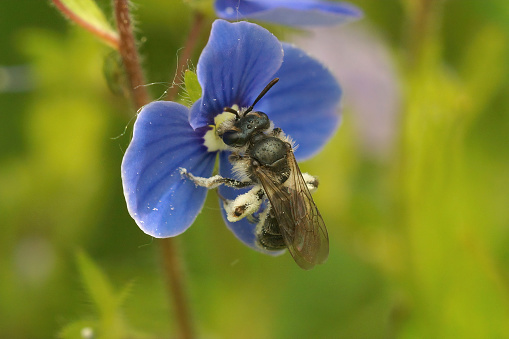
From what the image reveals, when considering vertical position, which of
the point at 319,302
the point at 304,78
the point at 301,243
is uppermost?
the point at 304,78

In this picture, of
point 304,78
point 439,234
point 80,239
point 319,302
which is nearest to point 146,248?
point 80,239

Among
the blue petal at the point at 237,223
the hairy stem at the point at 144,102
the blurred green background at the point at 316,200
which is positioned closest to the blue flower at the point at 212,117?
the blue petal at the point at 237,223

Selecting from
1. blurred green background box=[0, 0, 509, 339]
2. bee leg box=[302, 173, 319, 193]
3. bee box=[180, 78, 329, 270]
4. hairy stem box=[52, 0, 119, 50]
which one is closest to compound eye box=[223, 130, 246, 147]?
bee box=[180, 78, 329, 270]

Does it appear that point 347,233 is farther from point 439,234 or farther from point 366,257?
point 439,234

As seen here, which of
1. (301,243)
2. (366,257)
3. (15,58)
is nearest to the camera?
(301,243)

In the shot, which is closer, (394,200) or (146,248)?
(394,200)

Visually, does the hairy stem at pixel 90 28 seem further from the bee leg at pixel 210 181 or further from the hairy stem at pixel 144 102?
the bee leg at pixel 210 181

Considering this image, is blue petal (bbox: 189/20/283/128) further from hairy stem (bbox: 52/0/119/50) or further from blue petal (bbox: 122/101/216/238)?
hairy stem (bbox: 52/0/119/50)
